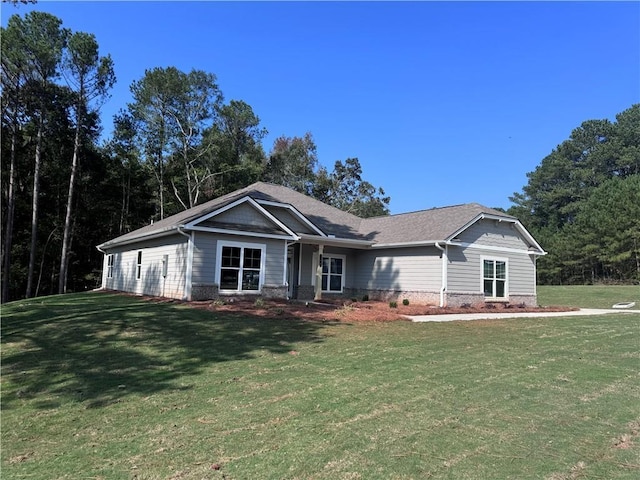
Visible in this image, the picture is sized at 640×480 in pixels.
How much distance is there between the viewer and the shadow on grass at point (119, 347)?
5.99 metres

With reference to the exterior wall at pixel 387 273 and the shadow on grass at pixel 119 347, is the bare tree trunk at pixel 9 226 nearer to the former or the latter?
the shadow on grass at pixel 119 347

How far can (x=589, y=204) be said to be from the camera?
1896 inches

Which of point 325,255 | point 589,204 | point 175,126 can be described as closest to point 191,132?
point 175,126

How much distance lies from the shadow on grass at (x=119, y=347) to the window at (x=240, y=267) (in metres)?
3.55

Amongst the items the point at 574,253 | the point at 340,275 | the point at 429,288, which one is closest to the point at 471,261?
the point at 429,288

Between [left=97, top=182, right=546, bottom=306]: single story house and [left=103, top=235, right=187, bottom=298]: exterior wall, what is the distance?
5 centimetres

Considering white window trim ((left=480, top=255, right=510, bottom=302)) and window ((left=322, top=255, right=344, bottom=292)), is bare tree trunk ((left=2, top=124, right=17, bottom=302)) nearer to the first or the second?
window ((left=322, top=255, right=344, bottom=292))

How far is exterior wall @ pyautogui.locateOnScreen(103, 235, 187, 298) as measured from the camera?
1631 cm

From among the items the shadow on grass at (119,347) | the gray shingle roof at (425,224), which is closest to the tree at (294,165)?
the gray shingle roof at (425,224)

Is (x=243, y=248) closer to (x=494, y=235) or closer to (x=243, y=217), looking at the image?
(x=243, y=217)

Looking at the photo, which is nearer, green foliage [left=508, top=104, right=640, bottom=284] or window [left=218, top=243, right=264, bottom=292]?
window [left=218, top=243, right=264, bottom=292]

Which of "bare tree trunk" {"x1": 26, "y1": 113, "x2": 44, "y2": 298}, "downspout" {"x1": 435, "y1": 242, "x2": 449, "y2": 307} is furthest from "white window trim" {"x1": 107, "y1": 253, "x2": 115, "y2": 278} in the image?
"downspout" {"x1": 435, "y1": 242, "x2": 449, "y2": 307}

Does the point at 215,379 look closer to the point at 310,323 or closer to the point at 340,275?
the point at 310,323

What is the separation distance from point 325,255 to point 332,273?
3.39ft
